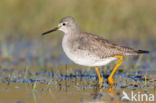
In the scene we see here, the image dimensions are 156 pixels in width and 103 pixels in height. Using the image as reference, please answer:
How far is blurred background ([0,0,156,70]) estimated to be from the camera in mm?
13406

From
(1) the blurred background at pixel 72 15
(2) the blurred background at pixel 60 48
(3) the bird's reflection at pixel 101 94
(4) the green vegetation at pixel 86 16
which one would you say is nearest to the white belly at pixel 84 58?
(2) the blurred background at pixel 60 48

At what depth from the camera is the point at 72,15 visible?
1525 cm

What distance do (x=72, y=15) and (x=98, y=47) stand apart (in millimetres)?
6540

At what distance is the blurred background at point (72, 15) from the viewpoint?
13.4 metres

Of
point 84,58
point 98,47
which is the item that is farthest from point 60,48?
point 84,58

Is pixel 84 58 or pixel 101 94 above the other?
pixel 84 58

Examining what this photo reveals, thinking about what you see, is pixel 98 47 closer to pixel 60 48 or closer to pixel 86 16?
pixel 60 48

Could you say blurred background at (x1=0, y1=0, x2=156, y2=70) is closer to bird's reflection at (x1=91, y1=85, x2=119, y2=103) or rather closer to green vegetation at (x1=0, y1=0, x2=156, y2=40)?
green vegetation at (x1=0, y1=0, x2=156, y2=40)

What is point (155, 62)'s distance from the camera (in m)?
11.5

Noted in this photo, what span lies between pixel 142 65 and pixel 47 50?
11.0 ft

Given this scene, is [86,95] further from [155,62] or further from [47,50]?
[47,50]

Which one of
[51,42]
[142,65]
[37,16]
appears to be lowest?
[142,65]

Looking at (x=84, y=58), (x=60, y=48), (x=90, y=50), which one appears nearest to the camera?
(x=84, y=58)

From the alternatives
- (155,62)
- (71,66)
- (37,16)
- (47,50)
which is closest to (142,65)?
(155,62)
